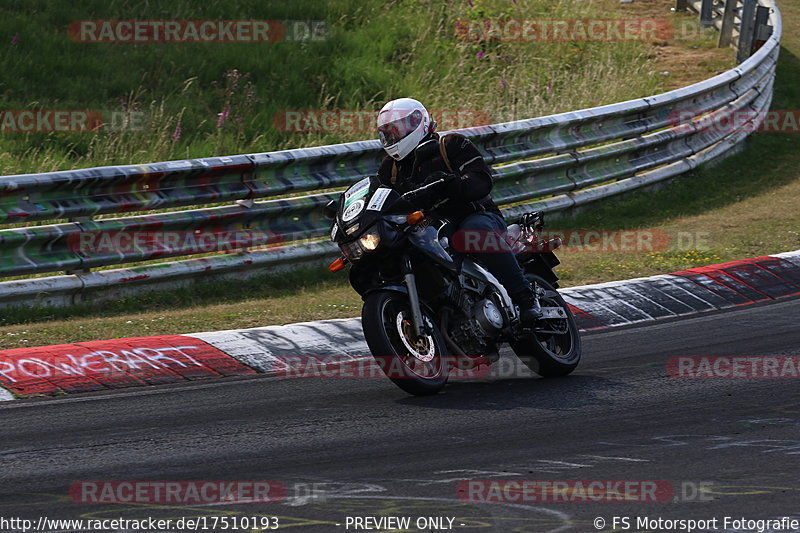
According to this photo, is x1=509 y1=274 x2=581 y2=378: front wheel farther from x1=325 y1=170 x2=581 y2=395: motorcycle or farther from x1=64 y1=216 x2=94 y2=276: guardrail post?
x1=64 y1=216 x2=94 y2=276: guardrail post

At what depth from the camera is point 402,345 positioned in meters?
6.33

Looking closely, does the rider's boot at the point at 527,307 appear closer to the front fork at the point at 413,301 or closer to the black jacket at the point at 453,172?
the black jacket at the point at 453,172

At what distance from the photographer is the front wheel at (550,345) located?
23.4ft

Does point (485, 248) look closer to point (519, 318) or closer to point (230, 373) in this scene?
point (519, 318)

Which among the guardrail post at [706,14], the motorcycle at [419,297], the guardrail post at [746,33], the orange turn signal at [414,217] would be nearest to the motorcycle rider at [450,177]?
the motorcycle at [419,297]

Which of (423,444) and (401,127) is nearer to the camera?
(423,444)

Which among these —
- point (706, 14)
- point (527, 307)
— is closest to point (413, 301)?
point (527, 307)

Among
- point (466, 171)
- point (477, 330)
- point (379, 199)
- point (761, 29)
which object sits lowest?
point (477, 330)

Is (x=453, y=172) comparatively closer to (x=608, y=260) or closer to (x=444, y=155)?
(x=444, y=155)

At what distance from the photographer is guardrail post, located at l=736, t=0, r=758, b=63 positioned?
17531 millimetres

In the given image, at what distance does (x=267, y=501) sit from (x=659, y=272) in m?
6.63

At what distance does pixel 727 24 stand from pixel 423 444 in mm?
14965

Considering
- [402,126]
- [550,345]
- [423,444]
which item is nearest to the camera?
[423,444]

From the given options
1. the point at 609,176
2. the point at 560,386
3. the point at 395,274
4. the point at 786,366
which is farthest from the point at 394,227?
the point at 609,176
